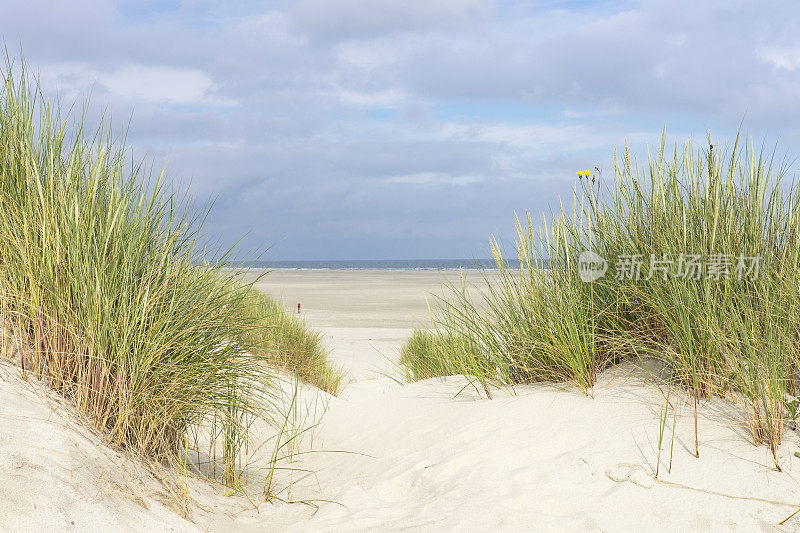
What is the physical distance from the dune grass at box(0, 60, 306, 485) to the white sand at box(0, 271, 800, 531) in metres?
0.19

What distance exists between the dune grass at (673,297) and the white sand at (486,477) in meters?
0.19

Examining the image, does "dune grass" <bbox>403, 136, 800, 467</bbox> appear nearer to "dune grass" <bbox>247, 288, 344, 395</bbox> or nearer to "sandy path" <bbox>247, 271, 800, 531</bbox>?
"sandy path" <bbox>247, 271, 800, 531</bbox>

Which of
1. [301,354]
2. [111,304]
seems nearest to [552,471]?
[111,304]

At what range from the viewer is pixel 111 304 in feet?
8.72

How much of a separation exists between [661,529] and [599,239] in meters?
1.87

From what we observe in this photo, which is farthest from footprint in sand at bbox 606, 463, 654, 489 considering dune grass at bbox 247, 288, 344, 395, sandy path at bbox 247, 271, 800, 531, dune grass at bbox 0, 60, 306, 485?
dune grass at bbox 247, 288, 344, 395

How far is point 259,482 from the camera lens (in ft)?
11.1

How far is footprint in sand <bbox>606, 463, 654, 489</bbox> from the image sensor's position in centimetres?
265

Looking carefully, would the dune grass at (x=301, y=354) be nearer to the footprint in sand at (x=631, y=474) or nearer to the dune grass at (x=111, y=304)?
the dune grass at (x=111, y=304)

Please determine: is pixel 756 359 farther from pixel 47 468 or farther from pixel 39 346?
pixel 39 346

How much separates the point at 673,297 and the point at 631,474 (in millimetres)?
952

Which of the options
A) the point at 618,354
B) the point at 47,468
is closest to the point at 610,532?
the point at 618,354

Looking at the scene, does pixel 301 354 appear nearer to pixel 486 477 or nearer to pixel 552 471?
pixel 486 477

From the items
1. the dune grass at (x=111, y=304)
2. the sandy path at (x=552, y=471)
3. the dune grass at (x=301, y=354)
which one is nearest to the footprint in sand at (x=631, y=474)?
the sandy path at (x=552, y=471)
